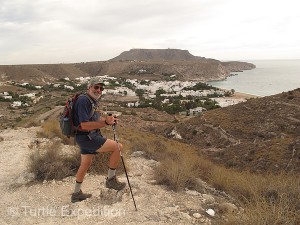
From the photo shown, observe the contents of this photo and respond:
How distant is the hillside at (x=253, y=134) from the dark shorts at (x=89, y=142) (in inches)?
519

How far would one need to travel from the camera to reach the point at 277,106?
29703 mm

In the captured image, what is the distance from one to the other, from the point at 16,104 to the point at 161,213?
64072mm

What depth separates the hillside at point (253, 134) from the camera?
1803 cm

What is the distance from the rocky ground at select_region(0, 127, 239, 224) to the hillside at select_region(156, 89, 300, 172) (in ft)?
37.5

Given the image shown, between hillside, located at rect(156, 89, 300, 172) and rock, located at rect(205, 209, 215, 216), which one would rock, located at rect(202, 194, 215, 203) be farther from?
hillside, located at rect(156, 89, 300, 172)

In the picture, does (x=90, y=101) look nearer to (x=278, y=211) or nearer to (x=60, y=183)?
(x=60, y=183)

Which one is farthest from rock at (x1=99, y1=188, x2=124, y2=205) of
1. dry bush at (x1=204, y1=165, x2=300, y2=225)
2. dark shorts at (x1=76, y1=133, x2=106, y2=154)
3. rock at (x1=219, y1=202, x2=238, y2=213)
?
dry bush at (x1=204, y1=165, x2=300, y2=225)

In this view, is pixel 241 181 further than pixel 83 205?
Yes

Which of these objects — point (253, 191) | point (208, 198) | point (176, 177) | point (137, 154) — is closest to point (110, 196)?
point (176, 177)

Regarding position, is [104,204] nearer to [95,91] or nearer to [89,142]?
[89,142]

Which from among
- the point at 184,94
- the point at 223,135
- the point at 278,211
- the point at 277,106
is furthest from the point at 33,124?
the point at 184,94

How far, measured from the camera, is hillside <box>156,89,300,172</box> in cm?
1803

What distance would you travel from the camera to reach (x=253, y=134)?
2597 cm

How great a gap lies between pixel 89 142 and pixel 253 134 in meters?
23.3
